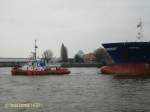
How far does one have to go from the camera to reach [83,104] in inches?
930

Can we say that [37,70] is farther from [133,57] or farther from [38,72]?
[133,57]

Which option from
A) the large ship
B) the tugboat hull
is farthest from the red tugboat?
the large ship

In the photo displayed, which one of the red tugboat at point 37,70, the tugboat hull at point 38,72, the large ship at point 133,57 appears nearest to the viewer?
the large ship at point 133,57

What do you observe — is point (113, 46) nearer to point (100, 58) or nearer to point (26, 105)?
point (26, 105)

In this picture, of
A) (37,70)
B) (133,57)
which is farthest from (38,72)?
(133,57)

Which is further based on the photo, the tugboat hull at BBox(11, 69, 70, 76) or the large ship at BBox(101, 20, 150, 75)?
the tugboat hull at BBox(11, 69, 70, 76)

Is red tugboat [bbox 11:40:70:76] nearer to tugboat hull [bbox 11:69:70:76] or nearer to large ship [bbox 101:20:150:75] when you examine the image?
tugboat hull [bbox 11:69:70:76]

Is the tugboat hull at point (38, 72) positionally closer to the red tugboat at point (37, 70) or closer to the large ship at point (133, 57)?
the red tugboat at point (37, 70)

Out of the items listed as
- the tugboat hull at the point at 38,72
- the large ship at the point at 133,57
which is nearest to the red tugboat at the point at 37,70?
the tugboat hull at the point at 38,72

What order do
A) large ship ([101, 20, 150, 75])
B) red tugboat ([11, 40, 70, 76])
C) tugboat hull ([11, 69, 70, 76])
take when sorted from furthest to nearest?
red tugboat ([11, 40, 70, 76]), tugboat hull ([11, 69, 70, 76]), large ship ([101, 20, 150, 75])

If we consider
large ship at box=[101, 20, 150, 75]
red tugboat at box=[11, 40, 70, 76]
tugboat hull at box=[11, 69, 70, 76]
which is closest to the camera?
large ship at box=[101, 20, 150, 75]

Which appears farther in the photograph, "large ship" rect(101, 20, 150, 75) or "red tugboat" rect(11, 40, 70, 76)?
"red tugboat" rect(11, 40, 70, 76)

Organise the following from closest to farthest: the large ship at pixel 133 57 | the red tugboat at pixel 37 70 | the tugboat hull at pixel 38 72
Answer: the large ship at pixel 133 57 < the tugboat hull at pixel 38 72 < the red tugboat at pixel 37 70

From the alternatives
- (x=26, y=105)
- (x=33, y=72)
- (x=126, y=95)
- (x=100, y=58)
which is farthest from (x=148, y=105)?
(x=100, y=58)
